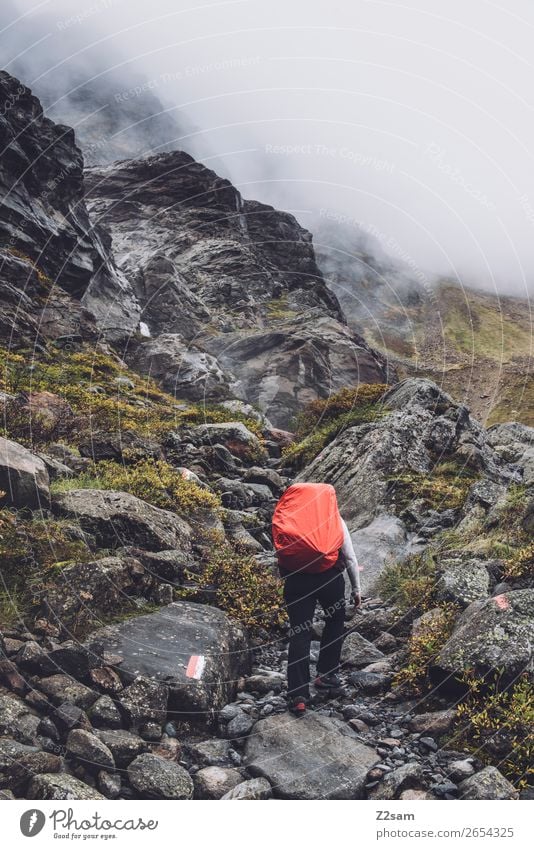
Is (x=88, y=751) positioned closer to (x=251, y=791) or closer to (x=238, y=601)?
(x=251, y=791)

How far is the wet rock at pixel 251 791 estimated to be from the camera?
494 cm

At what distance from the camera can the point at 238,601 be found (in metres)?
8.51

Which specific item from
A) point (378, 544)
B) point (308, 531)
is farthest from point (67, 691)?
point (378, 544)

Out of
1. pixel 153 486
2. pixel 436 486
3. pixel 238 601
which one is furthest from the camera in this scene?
pixel 436 486

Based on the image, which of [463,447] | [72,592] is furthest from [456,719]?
[463,447]

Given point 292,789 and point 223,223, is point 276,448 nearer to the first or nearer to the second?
point 292,789

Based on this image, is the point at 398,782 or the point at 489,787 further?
the point at 398,782

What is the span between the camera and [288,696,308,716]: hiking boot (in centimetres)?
619

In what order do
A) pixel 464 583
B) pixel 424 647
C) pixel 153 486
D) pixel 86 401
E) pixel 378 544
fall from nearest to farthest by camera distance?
pixel 424 647 < pixel 464 583 < pixel 378 544 < pixel 153 486 < pixel 86 401

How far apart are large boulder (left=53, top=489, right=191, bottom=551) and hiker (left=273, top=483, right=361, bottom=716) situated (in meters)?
3.17

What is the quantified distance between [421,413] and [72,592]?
12.1m

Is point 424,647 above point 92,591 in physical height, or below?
above

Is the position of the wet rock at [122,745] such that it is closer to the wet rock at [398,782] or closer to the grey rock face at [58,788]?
the grey rock face at [58,788]

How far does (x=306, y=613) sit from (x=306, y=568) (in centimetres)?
53
